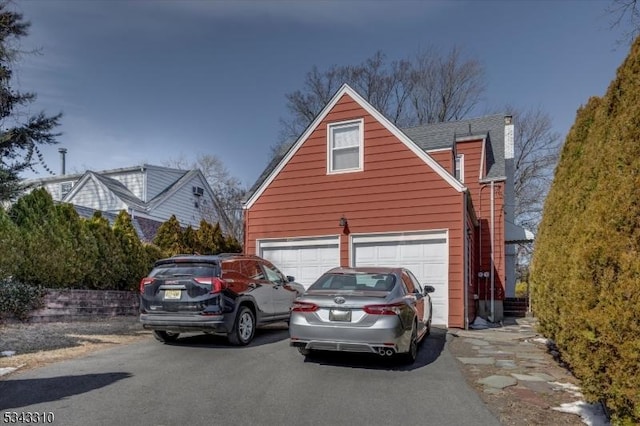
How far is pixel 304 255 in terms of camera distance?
40.6 ft

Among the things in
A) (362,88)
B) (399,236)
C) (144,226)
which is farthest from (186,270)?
(362,88)

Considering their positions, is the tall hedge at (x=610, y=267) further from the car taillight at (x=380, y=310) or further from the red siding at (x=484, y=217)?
the red siding at (x=484, y=217)

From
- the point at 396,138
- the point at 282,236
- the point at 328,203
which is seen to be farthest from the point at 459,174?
the point at 282,236

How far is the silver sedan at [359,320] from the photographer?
5816 millimetres

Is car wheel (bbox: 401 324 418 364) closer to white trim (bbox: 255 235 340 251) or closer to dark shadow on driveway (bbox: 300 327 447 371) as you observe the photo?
dark shadow on driveway (bbox: 300 327 447 371)

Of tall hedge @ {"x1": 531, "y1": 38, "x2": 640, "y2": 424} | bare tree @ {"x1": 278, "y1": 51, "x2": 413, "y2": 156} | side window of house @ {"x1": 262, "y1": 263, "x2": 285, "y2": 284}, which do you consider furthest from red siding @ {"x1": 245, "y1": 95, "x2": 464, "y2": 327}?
bare tree @ {"x1": 278, "y1": 51, "x2": 413, "y2": 156}

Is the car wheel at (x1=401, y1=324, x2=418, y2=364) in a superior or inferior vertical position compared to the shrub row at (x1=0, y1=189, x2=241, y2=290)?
inferior

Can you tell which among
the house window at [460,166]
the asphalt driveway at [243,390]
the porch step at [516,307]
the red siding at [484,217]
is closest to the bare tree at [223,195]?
the house window at [460,166]

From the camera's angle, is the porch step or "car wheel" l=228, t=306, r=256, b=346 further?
the porch step

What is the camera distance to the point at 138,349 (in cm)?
731

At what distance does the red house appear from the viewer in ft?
35.3

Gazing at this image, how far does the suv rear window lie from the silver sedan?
183 cm

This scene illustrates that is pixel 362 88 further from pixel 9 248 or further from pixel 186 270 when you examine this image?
pixel 186 270

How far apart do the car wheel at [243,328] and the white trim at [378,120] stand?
567cm
